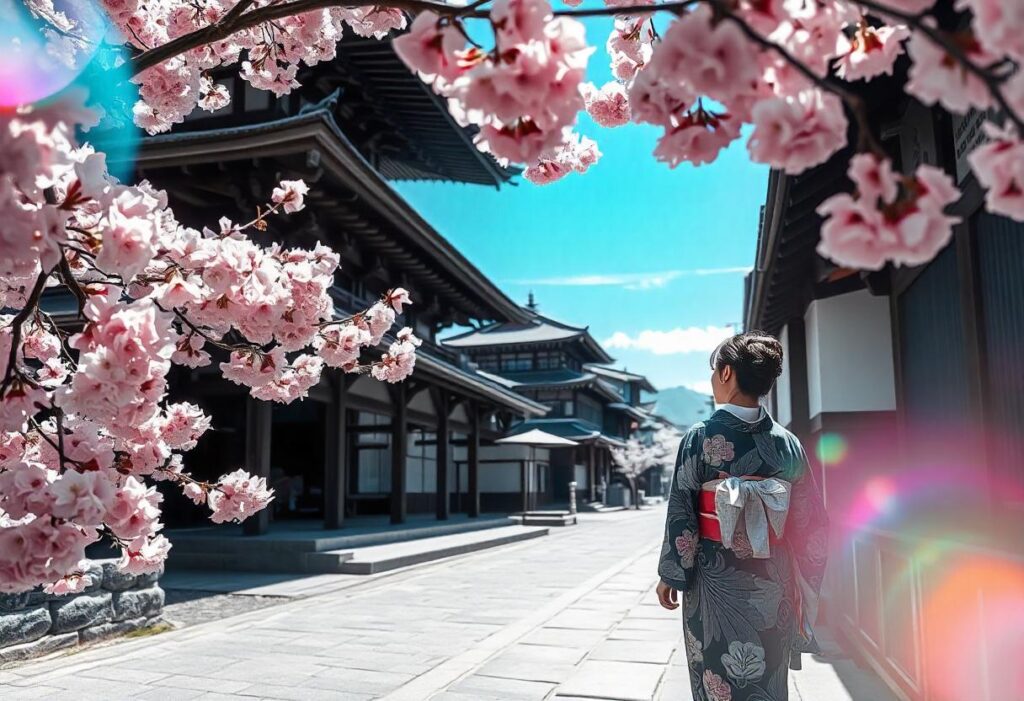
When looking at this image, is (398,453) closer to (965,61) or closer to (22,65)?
(22,65)

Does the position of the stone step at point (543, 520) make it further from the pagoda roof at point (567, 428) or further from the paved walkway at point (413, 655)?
the paved walkway at point (413, 655)

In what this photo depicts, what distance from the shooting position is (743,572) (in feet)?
9.43

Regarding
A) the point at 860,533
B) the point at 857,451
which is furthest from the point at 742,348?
the point at 857,451

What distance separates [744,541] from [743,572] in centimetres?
13

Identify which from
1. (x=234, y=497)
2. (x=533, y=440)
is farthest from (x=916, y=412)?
(x=533, y=440)

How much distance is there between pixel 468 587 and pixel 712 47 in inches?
350

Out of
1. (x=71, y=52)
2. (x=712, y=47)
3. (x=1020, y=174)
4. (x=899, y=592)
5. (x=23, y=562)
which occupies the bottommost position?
(x=899, y=592)

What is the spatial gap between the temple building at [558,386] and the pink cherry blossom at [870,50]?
2942cm

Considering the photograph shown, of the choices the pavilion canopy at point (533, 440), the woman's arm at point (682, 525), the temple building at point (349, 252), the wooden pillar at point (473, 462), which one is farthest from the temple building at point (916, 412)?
the pavilion canopy at point (533, 440)

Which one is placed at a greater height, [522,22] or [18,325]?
[522,22]

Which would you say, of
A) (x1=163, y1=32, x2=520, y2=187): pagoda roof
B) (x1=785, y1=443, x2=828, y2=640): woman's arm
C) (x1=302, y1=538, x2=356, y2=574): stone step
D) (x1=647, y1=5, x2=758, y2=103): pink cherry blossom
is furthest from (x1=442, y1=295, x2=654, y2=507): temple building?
(x1=647, y1=5, x2=758, y2=103): pink cherry blossom

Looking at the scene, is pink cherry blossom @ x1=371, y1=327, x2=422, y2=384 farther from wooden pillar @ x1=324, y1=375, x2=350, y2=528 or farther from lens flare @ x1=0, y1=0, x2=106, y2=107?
wooden pillar @ x1=324, y1=375, x2=350, y2=528

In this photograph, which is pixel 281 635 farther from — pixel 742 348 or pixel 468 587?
pixel 742 348

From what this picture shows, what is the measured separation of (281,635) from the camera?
20.6 ft
